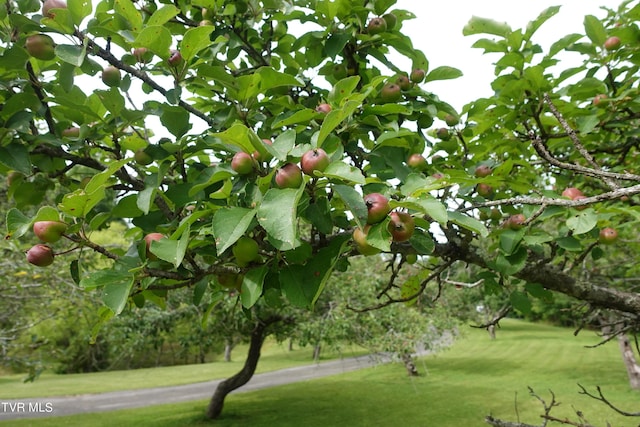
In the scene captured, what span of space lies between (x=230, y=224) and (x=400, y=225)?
422 millimetres

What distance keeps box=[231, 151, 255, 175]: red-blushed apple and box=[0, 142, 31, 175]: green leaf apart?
2.51ft

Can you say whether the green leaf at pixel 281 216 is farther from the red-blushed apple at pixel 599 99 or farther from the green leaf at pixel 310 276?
the red-blushed apple at pixel 599 99

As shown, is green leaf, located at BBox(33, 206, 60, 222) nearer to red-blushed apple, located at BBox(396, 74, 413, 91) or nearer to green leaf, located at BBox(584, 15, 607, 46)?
red-blushed apple, located at BBox(396, 74, 413, 91)

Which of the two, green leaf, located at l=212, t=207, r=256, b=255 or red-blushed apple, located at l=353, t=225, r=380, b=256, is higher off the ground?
green leaf, located at l=212, t=207, r=256, b=255

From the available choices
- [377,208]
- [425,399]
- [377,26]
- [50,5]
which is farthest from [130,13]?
[425,399]

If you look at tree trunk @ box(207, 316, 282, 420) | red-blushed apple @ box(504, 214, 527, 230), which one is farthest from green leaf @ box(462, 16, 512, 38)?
tree trunk @ box(207, 316, 282, 420)

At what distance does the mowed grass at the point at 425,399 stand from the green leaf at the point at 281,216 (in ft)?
27.2

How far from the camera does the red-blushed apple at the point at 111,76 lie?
1621 millimetres

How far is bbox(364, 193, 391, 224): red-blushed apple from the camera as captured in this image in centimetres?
110

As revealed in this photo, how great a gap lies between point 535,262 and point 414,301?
0.75 meters

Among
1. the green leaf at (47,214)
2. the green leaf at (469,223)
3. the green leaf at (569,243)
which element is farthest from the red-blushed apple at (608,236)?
the green leaf at (47,214)

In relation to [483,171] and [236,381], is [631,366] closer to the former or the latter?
[236,381]

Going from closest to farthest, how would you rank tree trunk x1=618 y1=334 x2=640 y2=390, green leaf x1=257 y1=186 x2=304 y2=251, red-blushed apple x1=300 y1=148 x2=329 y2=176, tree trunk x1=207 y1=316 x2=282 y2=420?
green leaf x1=257 y1=186 x2=304 y2=251, red-blushed apple x1=300 y1=148 x2=329 y2=176, tree trunk x1=207 y1=316 x2=282 y2=420, tree trunk x1=618 y1=334 x2=640 y2=390

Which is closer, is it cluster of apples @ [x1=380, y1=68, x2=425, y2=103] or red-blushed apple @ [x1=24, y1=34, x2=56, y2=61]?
red-blushed apple @ [x1=24, y1=34, x2=56, y2=61]
